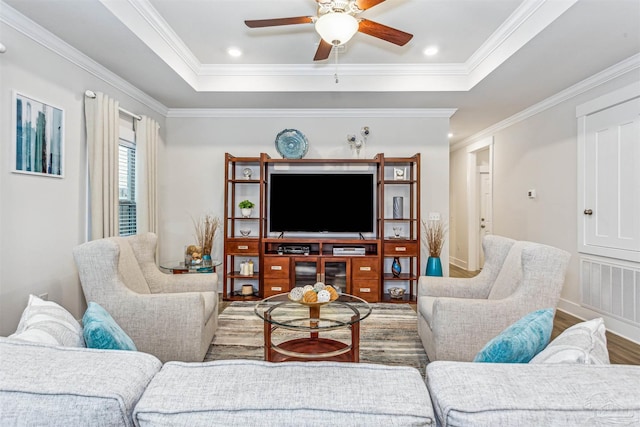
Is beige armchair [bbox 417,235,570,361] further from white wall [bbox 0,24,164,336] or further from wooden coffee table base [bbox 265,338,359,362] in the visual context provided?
white wall [bbox 0,24,164,336]

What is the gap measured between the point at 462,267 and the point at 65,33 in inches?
255

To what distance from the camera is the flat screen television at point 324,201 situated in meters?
4.33

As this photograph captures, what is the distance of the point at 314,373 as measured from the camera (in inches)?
30.7

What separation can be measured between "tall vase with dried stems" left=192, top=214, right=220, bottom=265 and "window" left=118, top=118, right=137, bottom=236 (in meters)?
0.79

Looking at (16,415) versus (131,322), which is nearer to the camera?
(16,415)

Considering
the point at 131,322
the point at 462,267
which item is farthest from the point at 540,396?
the point at 462,267

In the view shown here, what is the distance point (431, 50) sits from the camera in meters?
3.32

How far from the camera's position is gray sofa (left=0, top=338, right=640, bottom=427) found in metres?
0.65

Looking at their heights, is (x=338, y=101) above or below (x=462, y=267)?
above

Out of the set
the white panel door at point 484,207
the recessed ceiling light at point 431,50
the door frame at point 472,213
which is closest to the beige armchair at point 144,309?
the recessed ceiling light at point 431,50

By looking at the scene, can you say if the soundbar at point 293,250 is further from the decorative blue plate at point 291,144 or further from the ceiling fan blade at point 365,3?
the ceiling fan blade at point 365,3

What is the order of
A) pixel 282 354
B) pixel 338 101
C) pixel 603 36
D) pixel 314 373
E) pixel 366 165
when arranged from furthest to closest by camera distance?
pixel 366 165
pixel 338 101
pixel 603 36
pixel 282 354
pixel 314 373

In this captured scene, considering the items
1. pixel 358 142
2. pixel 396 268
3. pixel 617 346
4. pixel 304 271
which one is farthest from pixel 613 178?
pixel 304 271

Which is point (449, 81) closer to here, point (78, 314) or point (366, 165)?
point (366, 165)
